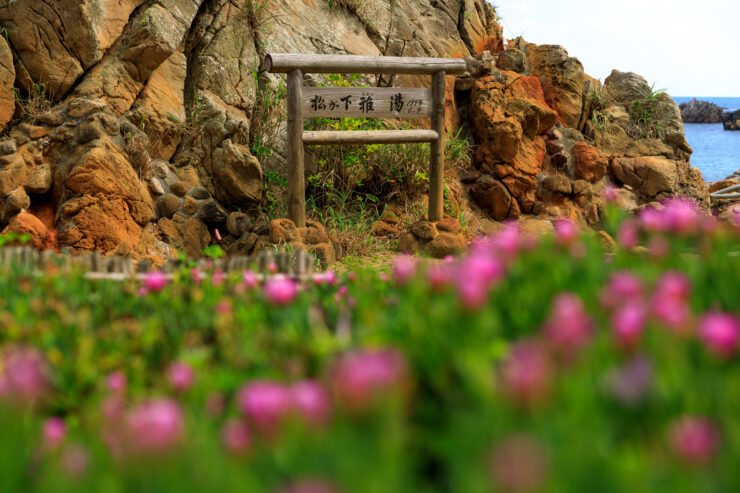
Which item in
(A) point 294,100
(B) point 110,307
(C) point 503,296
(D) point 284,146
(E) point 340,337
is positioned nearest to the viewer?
(E) point 340,337

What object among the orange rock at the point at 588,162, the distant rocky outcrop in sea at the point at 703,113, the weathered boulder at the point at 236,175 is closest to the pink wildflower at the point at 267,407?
the weathered boulder at the point at 236,175

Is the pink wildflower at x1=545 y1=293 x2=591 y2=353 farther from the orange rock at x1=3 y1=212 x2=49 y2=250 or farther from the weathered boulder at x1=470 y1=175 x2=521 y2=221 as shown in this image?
the weathered boulder at x1=470 y1=175 x2=521 y2=221

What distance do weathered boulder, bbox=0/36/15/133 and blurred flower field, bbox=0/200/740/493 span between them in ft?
15.5

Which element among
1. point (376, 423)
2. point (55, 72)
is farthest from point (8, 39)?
point (376, 423)

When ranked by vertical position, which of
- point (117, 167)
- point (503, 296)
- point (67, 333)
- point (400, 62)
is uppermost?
point (400, 62)

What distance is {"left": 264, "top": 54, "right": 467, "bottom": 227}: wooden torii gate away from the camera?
Result: 21.3ft

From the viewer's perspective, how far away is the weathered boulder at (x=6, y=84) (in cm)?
584

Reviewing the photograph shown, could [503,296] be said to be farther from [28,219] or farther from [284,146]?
[284,146]

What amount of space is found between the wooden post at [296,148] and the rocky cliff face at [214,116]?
495mm

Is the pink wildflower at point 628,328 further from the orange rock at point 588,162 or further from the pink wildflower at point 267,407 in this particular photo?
the orange rock at point 588,162

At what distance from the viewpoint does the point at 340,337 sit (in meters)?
1.44

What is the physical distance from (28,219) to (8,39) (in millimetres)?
2116

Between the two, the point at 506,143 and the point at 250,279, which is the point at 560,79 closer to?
the point at 506,143

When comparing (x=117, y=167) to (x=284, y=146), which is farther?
(x=284, y=146)
